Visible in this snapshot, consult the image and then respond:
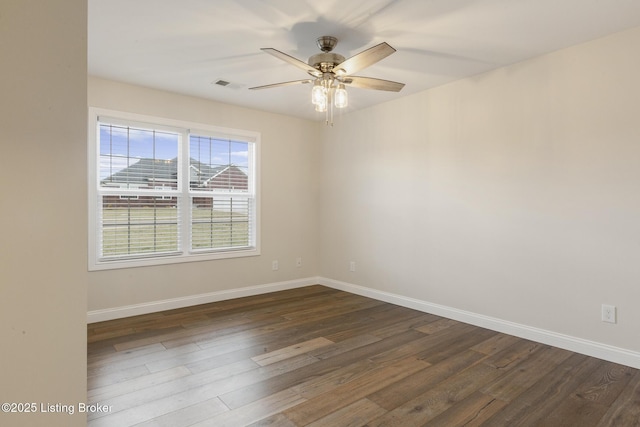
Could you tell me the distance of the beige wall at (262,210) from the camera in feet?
12.1

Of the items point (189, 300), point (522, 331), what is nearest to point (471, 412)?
point (522, 331)

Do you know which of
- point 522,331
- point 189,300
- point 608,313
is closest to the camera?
point 608,313

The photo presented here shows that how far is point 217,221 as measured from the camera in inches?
177

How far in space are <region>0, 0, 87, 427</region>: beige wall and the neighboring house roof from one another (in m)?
2.75

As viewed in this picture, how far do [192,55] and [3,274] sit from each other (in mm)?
2447

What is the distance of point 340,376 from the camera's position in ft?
8.07

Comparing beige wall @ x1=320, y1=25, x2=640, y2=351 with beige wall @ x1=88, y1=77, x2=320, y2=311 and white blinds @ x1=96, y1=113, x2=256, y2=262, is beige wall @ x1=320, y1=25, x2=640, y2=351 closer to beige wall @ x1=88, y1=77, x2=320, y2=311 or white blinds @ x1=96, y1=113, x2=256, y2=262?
beige wall @ x1=88, y1=77, x2=320, y2=311

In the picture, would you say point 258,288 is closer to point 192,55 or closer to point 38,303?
point 192,55

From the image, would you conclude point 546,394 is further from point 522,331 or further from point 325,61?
point 325,61

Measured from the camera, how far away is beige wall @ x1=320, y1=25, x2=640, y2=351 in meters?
2.69

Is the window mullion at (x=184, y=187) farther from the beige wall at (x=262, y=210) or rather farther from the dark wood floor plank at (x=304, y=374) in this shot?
the dark wood floor plank at (x=304, y=374)

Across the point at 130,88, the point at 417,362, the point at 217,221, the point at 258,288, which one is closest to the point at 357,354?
the point at 417,362

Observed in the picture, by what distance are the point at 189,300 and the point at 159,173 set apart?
5.08ft

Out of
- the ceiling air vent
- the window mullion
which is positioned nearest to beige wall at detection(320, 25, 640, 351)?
the ceiling air vent
